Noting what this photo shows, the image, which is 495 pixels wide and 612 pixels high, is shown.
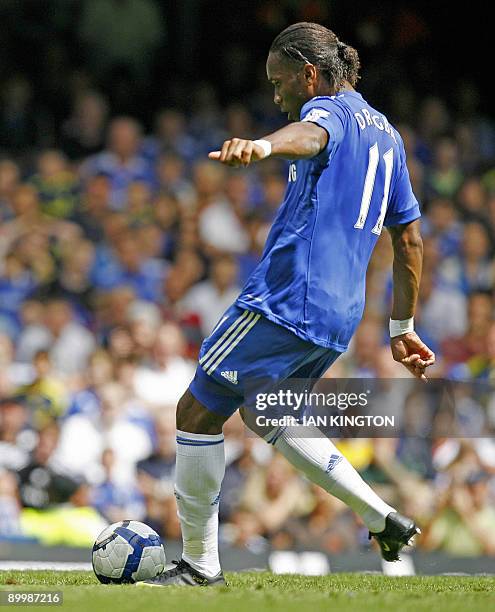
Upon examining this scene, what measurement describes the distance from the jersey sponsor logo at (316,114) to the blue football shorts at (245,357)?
0.86 metres

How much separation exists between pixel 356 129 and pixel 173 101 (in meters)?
9.96

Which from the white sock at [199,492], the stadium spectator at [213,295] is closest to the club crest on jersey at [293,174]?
the white sock at [199,492]

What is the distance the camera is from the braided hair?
5.45 m

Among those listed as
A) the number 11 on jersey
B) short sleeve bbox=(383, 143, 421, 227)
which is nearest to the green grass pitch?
the number 11 on jersey

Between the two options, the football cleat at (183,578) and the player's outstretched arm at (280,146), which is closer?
the player's outstretched arm at (280,146)

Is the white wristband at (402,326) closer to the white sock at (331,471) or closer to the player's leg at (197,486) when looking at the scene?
the white sock at (331,471)

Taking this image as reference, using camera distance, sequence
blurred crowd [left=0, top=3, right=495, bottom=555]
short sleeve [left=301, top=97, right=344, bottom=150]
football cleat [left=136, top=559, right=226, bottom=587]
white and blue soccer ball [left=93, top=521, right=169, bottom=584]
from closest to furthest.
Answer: short sleeve [left=301, top=97, right=344, bottom=150], football cleat [left=136, top=559, right=226, bottom=587], white and blue soccer ball [left=93, top=521, right=169, bottom=584], blurred crowd [left=0, top=3, right=495, bottom=555]

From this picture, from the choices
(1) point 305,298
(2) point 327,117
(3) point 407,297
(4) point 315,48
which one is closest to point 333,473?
(1) point 305,298

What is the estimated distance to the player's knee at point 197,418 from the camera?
18.0ft

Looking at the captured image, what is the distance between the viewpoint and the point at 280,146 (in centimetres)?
470

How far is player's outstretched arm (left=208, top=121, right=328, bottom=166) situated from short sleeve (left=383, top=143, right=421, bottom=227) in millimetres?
805

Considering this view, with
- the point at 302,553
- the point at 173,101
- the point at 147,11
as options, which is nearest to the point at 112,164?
the point at 173,101

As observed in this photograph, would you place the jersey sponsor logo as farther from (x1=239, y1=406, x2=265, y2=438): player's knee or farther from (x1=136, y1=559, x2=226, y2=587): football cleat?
(x1=136, y1=559, x2=226, y2=587): football cleat

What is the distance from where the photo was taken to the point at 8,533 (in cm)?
899
